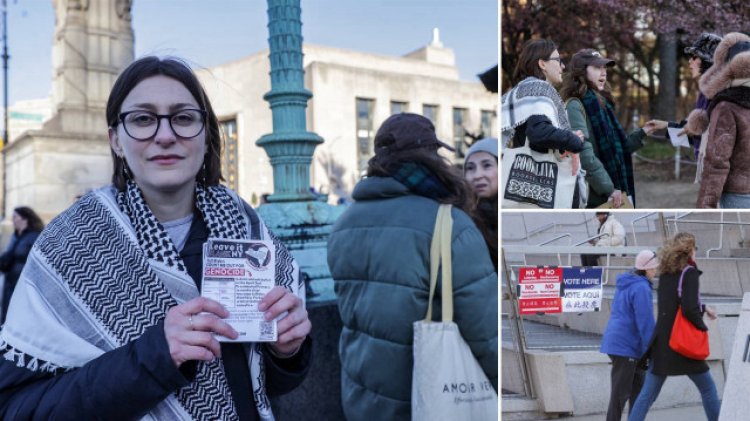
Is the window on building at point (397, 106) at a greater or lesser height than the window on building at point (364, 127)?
greater

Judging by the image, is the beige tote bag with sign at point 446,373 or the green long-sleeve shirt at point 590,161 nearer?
the beige tote bag with sign at point 446,373

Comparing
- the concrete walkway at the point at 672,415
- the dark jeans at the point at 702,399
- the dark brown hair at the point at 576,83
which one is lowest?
the concrete walkway at the point at 672,415

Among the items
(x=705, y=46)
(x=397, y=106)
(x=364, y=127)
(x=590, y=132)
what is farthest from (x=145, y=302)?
(x=397, y=106)

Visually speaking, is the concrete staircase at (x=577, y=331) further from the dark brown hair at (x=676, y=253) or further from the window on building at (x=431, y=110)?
the window on building at (x=431, y=110)

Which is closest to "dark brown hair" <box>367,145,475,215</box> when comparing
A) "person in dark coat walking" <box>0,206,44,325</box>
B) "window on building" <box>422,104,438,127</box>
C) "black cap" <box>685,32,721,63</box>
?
"black cap" <box>685,32,721,63</box>

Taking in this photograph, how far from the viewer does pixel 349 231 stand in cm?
257

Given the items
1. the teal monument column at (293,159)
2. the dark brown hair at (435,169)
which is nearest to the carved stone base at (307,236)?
the teal monument column at (293,159)

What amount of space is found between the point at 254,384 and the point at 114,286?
38 cm

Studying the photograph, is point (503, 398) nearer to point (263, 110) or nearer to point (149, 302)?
point (149, 302)

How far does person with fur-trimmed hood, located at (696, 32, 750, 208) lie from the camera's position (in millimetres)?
2326

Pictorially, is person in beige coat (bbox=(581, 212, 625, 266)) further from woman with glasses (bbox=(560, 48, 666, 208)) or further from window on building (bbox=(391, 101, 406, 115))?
→ window on building (bbox=(391, 101, 406, 115))

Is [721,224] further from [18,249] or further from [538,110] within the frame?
[18,249]

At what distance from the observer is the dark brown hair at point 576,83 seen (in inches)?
103

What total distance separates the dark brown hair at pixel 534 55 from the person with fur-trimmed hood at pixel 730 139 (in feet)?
1.96
